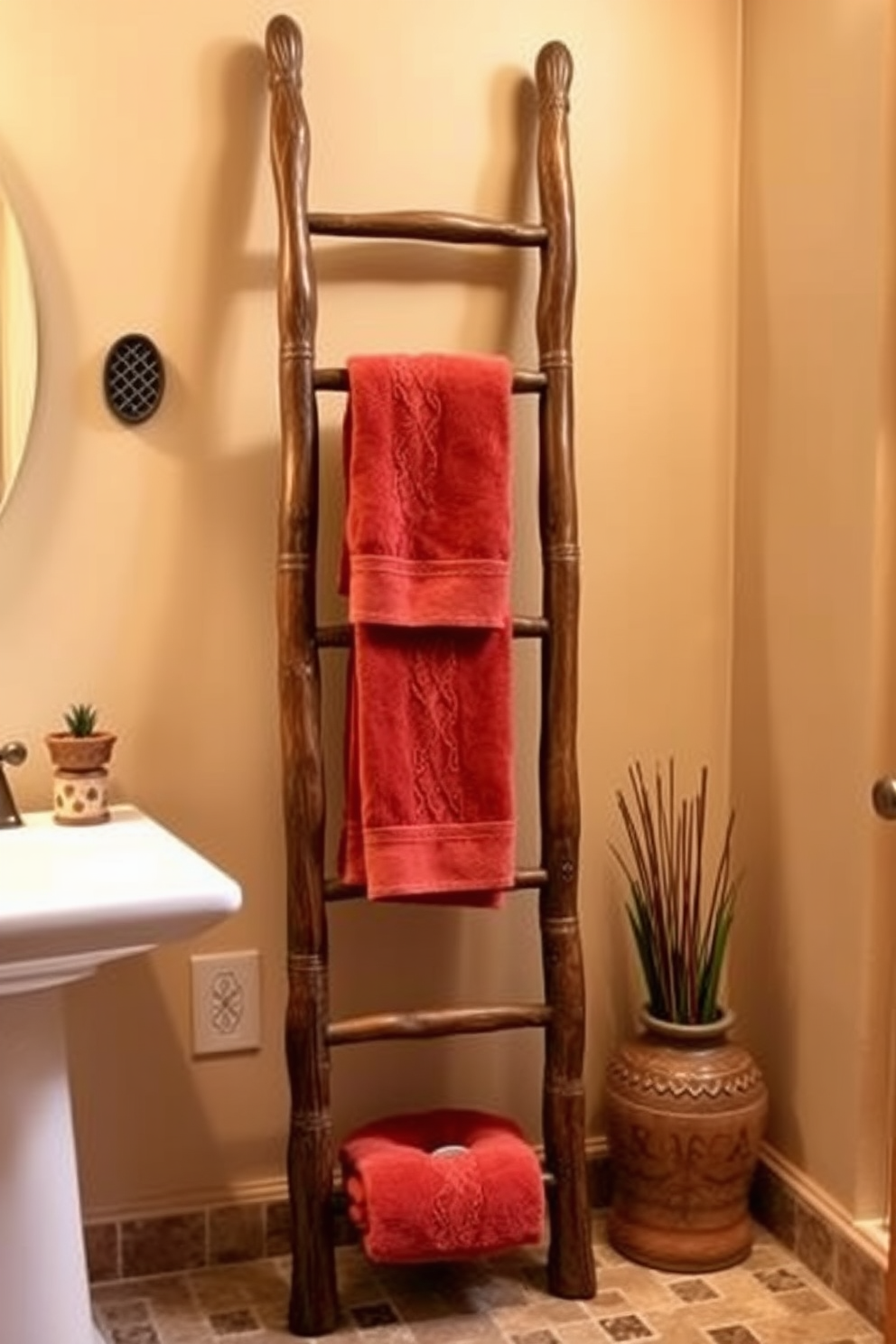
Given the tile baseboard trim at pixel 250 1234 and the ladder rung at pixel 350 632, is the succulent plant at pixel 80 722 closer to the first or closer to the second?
the ladder rung at pixel 350 632

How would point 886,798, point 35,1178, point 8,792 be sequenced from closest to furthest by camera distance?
point 886,798
point 35,1178
point 8,792

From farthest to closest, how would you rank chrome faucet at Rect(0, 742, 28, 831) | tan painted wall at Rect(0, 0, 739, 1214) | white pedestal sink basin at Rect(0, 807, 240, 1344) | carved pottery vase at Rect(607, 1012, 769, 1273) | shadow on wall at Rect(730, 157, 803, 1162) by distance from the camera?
shadow on wall at Rect(730, 157, 803, 1162) → carved pottery vase at Rect(607, 1012, 769, 1273) → tan painted wall at Rect(0, 0, 739, 1214) → chrome faucet at Rect(0, 742, 28, 831) → white pedestal sink basin at Rect(0, 807, 240, 1344)

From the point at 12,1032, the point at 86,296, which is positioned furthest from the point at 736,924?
the point at 86,296

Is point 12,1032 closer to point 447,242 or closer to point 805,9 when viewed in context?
point 447,242

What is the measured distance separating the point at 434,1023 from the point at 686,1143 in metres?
0.37

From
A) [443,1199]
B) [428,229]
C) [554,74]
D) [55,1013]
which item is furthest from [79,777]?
[554,74]

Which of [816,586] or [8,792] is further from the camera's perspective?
[816,586]

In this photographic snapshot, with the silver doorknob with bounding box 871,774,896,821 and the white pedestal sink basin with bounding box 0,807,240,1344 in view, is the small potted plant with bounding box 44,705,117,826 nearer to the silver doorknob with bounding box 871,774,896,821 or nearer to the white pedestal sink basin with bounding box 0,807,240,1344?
the white pedestal sink basin with bounding box 0,807,240,1344

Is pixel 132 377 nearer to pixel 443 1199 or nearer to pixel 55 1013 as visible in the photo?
pixel 55 1013

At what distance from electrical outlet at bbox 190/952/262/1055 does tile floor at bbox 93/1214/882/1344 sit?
0.98 ft

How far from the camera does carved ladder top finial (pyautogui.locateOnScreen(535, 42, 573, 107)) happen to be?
2023mm

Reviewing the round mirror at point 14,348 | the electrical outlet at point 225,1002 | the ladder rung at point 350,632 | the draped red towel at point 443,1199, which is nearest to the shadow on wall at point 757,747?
the ladder rung at point 350,632

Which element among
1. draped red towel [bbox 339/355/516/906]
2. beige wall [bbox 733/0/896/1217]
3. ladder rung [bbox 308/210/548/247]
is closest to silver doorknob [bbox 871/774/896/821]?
beige wall [bbox 733/0/896/1217]

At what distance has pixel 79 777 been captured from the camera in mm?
1852
